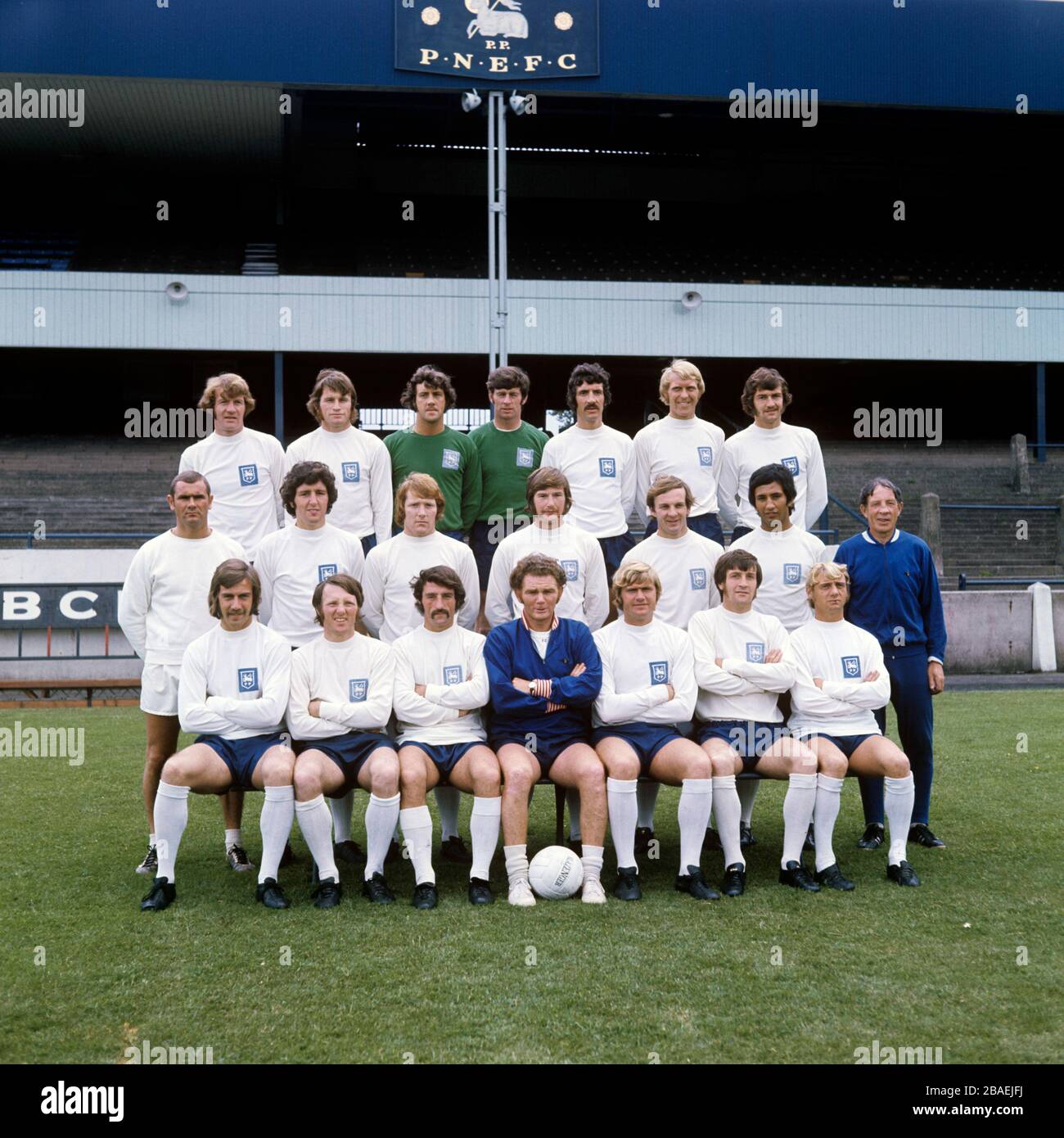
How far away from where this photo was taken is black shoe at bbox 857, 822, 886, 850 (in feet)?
19.5

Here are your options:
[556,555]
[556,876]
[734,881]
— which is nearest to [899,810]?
[734,881]

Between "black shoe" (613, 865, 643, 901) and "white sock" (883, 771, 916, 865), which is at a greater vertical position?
"white sock" (883, 771, 916, 865)

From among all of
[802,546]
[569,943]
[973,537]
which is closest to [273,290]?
[973,537]

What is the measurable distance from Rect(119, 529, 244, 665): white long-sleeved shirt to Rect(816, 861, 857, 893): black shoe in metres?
3.17

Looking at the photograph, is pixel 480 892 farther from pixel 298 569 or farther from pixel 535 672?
pixel 298 569

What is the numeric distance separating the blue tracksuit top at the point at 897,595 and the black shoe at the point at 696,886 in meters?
1.74

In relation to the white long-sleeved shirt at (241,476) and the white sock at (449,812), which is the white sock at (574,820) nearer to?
the white sock at (449,812)

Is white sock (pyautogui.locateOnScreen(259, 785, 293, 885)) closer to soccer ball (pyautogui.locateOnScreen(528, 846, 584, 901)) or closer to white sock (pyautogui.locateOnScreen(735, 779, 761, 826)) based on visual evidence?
soccer ball (pyautogui.locateOnScreen(528, 846, 584, 901))

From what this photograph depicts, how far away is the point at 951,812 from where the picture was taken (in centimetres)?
661

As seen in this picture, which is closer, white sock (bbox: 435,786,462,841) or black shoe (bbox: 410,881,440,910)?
black shoe (bbox: 410,881,440,910)

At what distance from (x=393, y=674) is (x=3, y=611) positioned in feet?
31.6

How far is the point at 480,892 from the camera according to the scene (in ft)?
16.0

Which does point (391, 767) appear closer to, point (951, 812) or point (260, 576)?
point (260, 576)

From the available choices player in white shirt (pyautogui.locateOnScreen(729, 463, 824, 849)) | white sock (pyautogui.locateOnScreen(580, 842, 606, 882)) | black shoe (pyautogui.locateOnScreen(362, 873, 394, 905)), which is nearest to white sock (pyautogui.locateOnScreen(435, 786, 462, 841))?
black shoe (pyautogui.locateOnScreen(362, 873, 394, 905))
